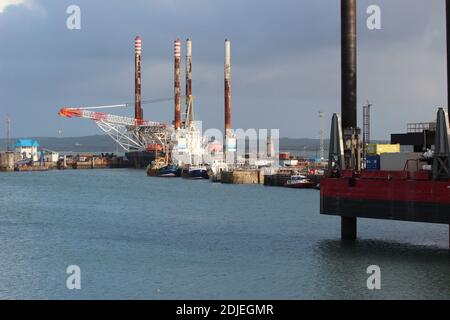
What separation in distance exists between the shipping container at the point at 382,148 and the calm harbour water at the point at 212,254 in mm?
6700

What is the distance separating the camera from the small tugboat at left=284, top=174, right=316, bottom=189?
126438mm

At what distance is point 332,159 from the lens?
51156 mm

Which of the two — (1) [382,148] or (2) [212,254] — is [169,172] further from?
(2) [212,254]

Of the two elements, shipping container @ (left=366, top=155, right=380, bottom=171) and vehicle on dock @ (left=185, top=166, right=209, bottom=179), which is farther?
vehicle on dock @ (left=185, top=166, right=209, bottom=179)

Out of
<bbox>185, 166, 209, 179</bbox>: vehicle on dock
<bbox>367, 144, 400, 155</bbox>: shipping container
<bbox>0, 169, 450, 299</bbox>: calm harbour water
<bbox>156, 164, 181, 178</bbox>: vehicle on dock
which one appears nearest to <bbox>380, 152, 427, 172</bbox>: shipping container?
<bbox>367, 144, 400, 155</bbox>: shipping container

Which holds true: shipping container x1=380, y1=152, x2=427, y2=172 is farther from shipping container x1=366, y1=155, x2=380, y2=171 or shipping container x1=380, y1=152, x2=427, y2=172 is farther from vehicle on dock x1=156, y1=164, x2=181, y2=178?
vehicle on dock x1=156, y1=164, x2=181, y2=178

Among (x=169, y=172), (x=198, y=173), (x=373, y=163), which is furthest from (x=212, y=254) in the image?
(x=169, y=172)

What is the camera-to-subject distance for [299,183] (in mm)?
127125

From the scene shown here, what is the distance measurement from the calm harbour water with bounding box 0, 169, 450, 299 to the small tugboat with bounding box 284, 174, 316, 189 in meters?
39.2

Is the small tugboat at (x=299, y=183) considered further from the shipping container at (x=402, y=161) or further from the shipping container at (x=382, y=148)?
the shipping container at (x=402, y=161)

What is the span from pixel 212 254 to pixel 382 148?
53.6 feet

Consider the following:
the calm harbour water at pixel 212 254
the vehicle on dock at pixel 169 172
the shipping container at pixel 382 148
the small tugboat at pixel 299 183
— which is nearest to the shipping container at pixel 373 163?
the shipping container at pixel 382 148

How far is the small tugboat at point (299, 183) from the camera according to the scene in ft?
415
